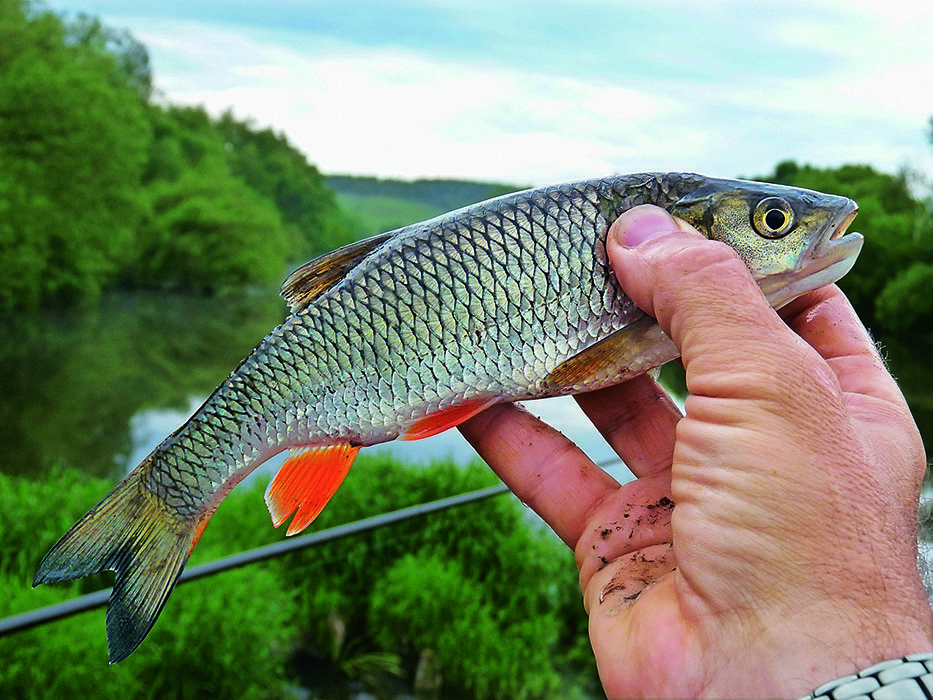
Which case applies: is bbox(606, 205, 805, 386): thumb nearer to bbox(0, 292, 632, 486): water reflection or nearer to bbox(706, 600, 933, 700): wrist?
bbox(706, 600, 933, 700): wrist

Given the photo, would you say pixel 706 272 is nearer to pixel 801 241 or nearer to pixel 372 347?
pixel 801 241

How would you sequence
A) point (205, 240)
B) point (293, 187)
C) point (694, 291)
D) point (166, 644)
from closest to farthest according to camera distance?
point (694, 291)
point (166, 644)
point (205, 240)
point (293, 187)

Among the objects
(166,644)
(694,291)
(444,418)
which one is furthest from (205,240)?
(694,291)

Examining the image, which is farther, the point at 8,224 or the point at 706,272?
the point at 8,224

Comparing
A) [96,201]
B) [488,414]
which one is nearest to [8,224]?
[96,201]

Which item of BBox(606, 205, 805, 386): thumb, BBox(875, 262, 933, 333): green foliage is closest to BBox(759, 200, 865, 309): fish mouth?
BBox(606, 205, 805, 386): thumb

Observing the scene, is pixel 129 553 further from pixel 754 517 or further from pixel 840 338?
pixel 840 338
